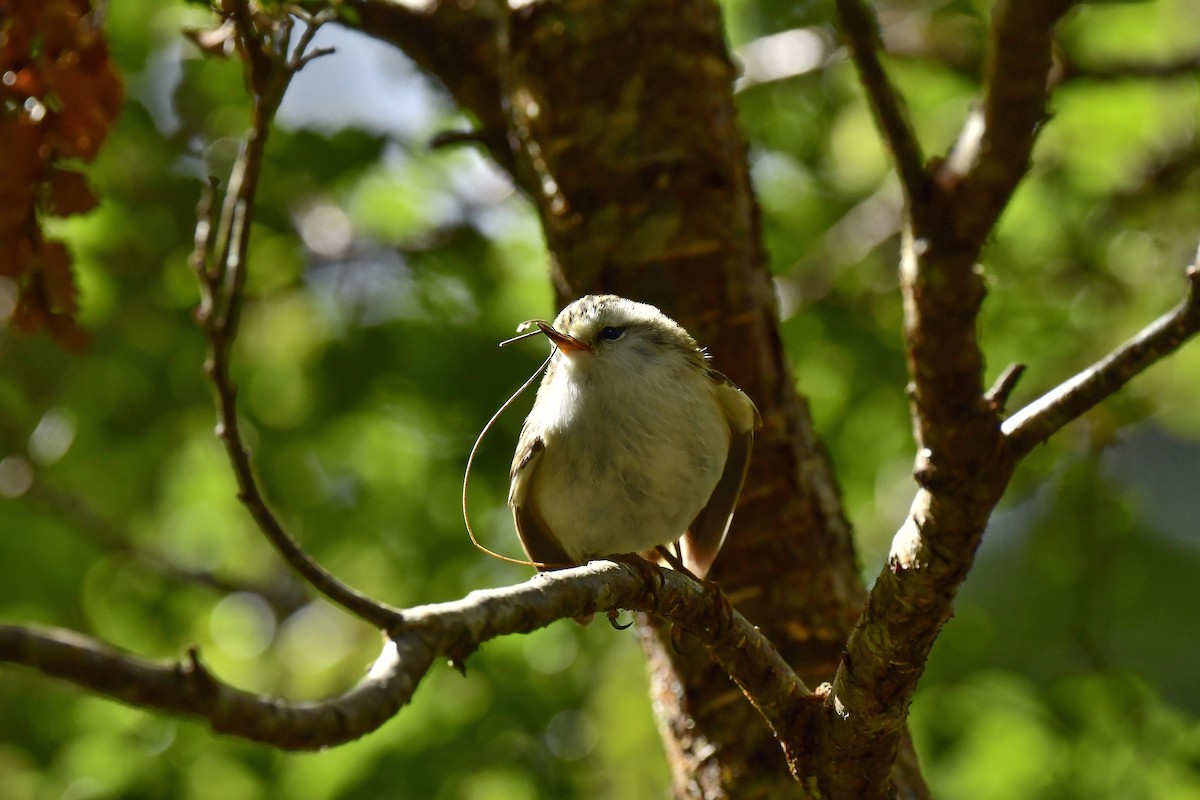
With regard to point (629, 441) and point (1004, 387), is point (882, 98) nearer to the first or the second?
point (1004, 387)

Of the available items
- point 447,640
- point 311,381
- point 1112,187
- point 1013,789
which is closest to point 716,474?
point 447,640

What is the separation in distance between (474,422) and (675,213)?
172 centimetres

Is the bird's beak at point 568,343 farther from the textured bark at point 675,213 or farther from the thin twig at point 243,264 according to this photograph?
the thin twig at point 243,264

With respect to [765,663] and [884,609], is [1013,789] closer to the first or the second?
[765,663]

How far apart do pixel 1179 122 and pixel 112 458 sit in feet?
18.3

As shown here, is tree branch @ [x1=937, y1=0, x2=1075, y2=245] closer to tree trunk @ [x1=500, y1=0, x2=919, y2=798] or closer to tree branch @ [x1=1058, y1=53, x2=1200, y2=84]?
tree trunk @ [x1=500, y1=0, x2=919, y2=798]

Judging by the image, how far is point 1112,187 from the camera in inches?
230

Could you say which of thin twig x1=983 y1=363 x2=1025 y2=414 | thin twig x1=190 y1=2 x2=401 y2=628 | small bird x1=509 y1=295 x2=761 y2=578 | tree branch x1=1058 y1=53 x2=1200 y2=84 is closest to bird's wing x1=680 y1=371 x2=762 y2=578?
small bird x1=509 y1=295 x2=761 y2=578

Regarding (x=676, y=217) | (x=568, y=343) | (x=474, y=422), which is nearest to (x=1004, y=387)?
(x=568, y=343)

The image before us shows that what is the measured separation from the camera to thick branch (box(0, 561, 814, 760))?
1097 millimetres

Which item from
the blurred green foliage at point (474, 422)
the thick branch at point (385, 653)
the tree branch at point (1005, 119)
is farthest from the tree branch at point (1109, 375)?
the blurred green foliage at point (474, 422)

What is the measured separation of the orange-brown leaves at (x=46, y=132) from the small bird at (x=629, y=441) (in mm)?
1264

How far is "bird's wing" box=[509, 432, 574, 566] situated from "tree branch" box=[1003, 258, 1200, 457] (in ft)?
5.24

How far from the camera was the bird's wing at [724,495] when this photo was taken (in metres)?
3.38
